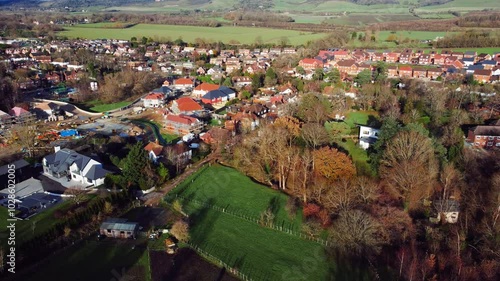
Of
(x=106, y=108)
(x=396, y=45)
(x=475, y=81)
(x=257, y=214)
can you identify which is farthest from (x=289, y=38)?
(x=257, y=214)

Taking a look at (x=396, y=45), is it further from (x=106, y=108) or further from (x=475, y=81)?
(x=106, y=108)

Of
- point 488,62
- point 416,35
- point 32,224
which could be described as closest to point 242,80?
point 488,62

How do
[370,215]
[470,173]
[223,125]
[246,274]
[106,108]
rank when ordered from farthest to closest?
[106,108]
[223,125]
[470,173]
[370,215]
[246,274]

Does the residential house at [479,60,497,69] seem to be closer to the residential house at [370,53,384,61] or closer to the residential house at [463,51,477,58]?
the residential house at [463,51,477,58]

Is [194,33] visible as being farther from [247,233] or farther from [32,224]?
[247,233]

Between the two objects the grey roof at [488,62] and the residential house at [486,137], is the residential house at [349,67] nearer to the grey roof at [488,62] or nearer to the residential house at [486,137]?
the grey roof at [488,62]
